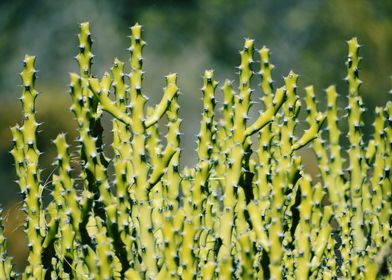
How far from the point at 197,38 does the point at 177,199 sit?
14049mm

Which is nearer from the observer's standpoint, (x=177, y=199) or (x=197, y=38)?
(x=177, y=199)

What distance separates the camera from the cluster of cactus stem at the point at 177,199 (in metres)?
2.18

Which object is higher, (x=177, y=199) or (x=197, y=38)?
(x=197, y=38)

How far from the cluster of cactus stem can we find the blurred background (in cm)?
1016

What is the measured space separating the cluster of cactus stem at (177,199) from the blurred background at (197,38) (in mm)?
10156

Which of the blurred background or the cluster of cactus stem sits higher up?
the blurred background

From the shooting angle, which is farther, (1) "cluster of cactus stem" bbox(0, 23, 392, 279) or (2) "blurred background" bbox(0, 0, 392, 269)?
(2) "blurred background" bbox(0, 0, 392, 269)

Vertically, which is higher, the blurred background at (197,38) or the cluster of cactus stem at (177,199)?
the blurred background at (197,38)

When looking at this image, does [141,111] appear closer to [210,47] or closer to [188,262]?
[188,262]

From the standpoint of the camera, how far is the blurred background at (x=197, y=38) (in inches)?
567

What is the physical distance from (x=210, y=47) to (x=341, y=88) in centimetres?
330

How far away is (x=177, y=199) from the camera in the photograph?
99.7 inches

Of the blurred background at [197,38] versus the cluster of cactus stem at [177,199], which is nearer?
the cluster of cactus stem at [177,199]

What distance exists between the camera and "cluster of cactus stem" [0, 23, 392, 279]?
85.7 inches
